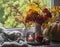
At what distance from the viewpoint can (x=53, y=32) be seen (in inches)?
75.4

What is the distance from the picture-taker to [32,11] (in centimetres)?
195

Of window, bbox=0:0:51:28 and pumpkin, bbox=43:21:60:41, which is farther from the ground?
window, bbox=0:0:51:28

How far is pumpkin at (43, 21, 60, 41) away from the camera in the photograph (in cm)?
192

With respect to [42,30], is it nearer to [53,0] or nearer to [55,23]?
[55,23]

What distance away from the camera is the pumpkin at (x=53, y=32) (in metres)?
1.92

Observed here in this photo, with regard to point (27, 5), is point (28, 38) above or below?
below

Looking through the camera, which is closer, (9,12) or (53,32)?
(53,32)

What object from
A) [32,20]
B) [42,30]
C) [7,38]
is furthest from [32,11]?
[7,38]

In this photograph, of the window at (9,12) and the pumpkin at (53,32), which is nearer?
the pumpkin at (53,32)

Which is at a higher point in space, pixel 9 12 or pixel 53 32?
pixel 9 12

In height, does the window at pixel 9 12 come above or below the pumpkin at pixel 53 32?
above

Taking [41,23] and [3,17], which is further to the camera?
[3,17]

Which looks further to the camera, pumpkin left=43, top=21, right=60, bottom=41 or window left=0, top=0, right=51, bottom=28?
window left=0, top=0, right=51, bottom=28

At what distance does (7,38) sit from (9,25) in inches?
10.2
